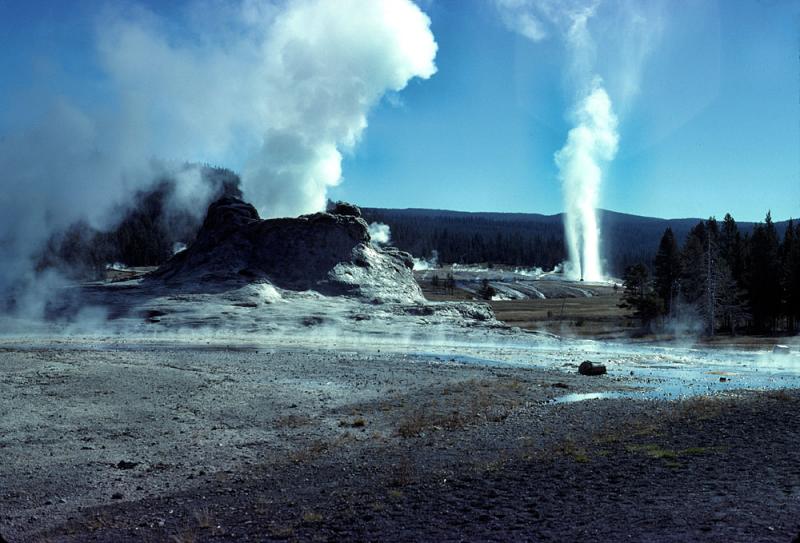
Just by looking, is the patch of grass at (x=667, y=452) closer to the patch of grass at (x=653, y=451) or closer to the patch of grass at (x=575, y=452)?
the patch of grass at (x=653, y=451)

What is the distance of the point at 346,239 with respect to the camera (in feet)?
165

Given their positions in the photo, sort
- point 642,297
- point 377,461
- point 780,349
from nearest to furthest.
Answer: point 377,461
point 780,349
point 642,297

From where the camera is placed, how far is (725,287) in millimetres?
58188

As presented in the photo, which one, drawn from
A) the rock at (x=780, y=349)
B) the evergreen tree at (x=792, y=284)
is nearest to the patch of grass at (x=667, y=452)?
the rock at (x=780, y=349)

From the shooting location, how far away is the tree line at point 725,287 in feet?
190

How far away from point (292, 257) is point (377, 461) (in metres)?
37.5

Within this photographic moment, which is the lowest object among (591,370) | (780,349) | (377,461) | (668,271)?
(377,461)

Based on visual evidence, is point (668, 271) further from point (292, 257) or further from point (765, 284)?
point (292, 257)

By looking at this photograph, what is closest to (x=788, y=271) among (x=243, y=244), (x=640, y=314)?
(x=640, y=314)

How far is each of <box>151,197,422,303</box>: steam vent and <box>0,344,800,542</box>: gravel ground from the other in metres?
25.7

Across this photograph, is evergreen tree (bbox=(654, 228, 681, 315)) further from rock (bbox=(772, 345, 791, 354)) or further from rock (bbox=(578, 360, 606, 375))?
rock (bbox=(578, 360, 606, 375))

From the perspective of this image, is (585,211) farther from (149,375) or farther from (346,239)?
(149,375)

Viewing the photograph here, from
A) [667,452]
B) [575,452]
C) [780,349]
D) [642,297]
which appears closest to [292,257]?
[780,349]

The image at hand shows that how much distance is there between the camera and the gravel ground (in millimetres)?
8391
